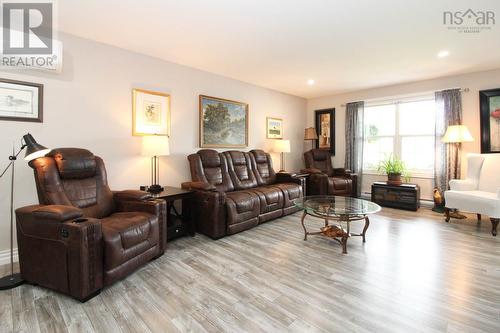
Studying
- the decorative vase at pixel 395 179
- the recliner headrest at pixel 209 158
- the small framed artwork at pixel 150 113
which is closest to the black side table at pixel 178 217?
the recliner headrest at pixel 209 158

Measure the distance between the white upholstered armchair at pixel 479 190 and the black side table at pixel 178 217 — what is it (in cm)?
388

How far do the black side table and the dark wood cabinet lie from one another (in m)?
3.79

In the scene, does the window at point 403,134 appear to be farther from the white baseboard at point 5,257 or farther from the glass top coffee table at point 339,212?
the white baseboard at point 5,257

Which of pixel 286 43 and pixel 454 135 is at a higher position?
pixel 286 43

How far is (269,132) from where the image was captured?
546 cm

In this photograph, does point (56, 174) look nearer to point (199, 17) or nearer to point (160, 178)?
point (160, 178)

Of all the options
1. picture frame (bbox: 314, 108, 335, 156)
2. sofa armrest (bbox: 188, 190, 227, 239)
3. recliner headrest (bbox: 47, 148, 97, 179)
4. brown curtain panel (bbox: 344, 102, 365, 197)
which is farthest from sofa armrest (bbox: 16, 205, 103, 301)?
picture frame (bbox: 314, 108, 335, 156)

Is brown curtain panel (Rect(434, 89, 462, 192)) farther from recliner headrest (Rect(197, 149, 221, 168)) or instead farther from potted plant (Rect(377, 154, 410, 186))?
recliner headrest (Rect(197, 149, 221, 168))

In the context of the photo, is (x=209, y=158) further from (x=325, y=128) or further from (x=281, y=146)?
(x=325, y=128)

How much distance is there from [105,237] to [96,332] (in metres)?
0.66

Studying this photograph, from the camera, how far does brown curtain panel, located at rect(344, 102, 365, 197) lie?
5555 mm

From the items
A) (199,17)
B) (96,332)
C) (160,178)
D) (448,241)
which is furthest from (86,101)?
(448,241)

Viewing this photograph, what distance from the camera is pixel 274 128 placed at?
18.3 ft

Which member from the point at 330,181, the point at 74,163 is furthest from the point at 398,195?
the point at 74,163
